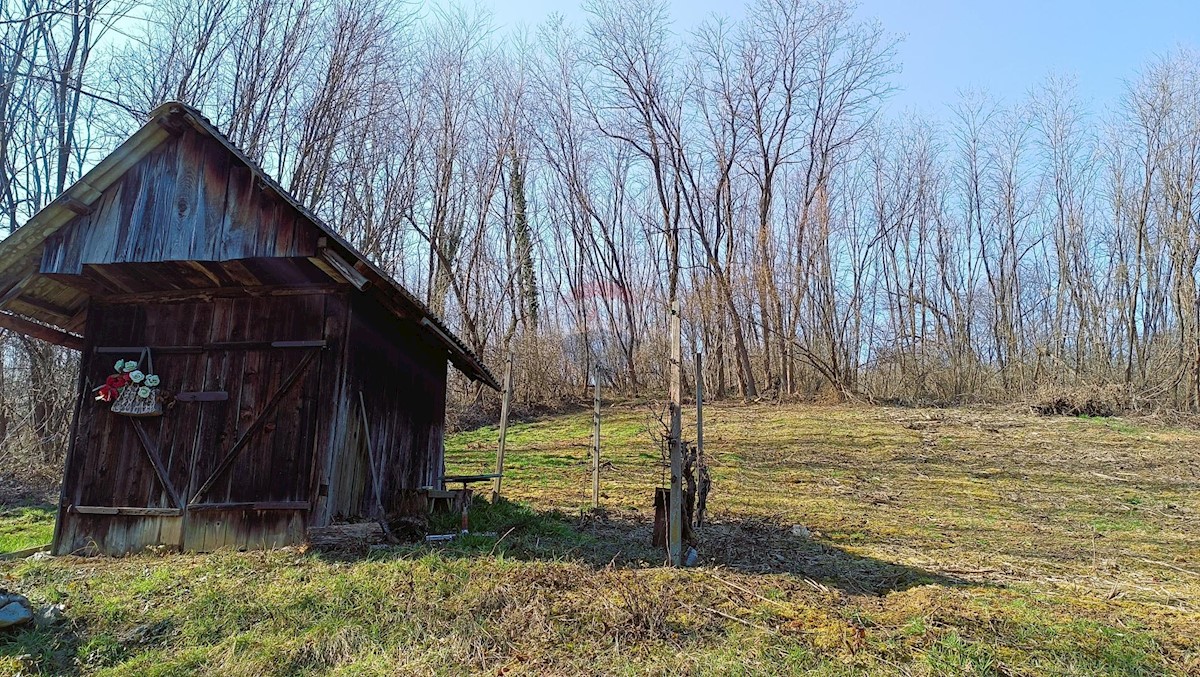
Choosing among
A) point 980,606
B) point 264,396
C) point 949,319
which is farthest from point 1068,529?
point 949,319

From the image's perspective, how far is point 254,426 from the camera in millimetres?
7469

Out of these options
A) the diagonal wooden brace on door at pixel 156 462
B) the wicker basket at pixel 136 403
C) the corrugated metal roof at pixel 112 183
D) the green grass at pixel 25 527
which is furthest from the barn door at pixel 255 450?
the green grass at pixel 25 527

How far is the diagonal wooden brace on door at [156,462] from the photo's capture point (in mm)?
7477

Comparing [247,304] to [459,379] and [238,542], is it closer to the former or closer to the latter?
[238,542]

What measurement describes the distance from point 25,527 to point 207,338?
15.4 ft

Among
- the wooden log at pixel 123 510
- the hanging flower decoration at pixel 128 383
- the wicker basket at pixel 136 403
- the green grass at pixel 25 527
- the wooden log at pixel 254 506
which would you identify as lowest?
the green grass at pixel 25 527

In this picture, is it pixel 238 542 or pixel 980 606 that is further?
pixel 238 542

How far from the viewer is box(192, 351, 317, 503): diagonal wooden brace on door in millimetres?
7422

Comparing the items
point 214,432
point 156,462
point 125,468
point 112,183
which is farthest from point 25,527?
point 112,183

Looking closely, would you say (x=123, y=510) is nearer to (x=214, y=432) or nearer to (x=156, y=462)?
(x=156, y=462)

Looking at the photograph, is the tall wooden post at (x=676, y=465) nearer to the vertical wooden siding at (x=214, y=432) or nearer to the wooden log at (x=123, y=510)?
the vertical wooden siding at (x=214, y=432)

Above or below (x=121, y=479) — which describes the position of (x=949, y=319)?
→ above

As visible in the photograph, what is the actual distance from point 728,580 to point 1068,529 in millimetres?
6044

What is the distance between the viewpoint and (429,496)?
29.8ft
